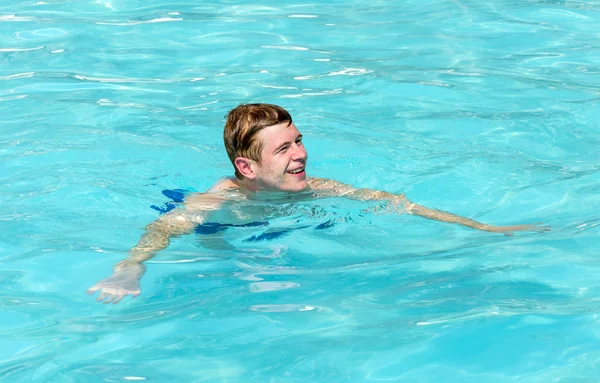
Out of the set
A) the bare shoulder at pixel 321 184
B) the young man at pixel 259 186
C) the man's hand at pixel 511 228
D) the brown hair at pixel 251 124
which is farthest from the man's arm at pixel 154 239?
the man's hand at pixel 511 228

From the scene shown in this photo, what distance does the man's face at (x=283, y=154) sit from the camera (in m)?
4.57

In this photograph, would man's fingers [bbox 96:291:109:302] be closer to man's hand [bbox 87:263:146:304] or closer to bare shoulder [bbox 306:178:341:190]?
man's hand [bbox 87:263:146:304]

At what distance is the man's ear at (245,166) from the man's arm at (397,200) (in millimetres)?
375

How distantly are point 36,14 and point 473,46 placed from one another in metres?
3.75

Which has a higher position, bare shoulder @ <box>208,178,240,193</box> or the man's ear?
the man's ear

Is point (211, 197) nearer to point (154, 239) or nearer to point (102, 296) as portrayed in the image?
point (154, 239)

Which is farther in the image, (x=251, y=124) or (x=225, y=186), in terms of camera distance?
(x=225, y=186)

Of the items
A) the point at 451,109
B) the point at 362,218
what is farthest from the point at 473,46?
the point at 362,218

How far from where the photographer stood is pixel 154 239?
427 cm

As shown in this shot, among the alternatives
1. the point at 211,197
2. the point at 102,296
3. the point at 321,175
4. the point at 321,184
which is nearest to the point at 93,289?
the point at 102,296

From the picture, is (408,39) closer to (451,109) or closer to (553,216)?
(451,109)

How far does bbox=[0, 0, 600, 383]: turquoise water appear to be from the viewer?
11.0 feet

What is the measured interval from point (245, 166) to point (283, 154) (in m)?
0.25

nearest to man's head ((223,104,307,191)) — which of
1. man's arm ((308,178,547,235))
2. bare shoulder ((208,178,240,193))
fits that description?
bare shoulder ((208,178,240,193))
